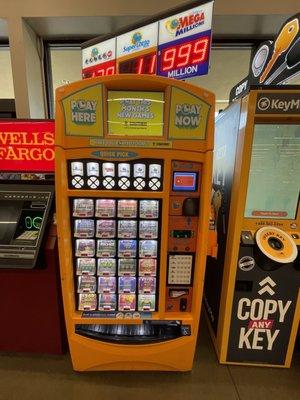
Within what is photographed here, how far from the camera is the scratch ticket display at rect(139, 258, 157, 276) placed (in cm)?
144

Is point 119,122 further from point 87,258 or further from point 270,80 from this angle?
point 270,80

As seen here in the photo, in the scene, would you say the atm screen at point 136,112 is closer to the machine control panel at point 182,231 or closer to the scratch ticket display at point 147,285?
the machine control panel at point 182,231

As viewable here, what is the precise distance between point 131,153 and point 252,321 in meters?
1.39

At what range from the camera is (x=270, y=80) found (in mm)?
1722

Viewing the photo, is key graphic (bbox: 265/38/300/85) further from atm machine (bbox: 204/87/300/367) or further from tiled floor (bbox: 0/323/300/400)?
tiled floor (bbox: 0/323/300/400)

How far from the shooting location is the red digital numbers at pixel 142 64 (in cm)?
196

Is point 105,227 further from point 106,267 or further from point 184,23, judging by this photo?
point 184,23

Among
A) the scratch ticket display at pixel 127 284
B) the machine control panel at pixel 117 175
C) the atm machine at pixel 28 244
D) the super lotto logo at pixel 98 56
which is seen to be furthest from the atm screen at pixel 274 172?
the super lotto logo at pixel 98 56

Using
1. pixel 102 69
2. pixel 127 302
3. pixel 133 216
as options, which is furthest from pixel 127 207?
pixel 102 69

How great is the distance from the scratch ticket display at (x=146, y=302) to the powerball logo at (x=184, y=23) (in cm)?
195

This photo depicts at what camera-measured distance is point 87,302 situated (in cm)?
150

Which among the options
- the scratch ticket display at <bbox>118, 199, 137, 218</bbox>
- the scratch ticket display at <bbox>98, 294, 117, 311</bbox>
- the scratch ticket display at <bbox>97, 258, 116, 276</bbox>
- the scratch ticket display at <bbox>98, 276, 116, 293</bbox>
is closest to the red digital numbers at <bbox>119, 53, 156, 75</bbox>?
A: the scratch ticket display at <bbox>118, 199, 137, 218</bbox>

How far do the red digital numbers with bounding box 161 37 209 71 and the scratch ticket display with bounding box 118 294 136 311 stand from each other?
171 centimetres

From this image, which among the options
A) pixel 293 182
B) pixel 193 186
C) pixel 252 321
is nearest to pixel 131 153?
pixel 193 186
